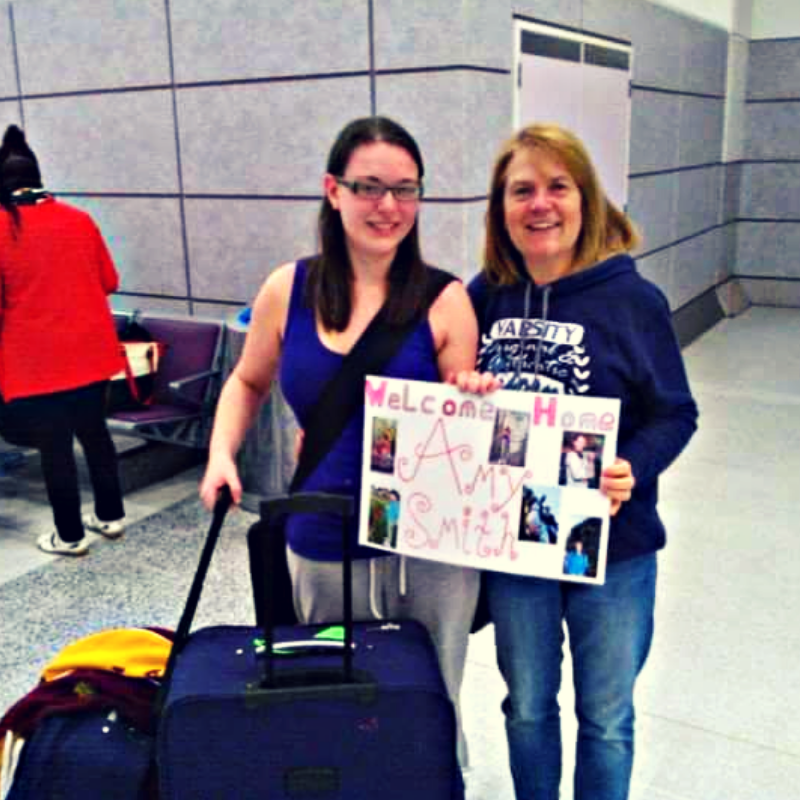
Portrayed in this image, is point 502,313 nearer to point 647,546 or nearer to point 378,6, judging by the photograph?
point 647,546

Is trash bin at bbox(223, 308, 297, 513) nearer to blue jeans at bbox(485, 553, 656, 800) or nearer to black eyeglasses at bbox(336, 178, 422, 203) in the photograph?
blue jeans at bbox(485, 553, 656, 800)

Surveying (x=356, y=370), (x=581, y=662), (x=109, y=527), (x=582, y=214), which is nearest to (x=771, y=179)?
(x=109, y=527)

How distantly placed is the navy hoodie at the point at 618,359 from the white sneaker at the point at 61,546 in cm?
234

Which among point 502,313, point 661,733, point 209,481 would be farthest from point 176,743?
point 661,733

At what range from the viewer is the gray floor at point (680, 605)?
83.8 inches

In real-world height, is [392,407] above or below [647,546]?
above

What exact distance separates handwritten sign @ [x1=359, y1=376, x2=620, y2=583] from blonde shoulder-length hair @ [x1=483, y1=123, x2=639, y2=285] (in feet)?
0.79

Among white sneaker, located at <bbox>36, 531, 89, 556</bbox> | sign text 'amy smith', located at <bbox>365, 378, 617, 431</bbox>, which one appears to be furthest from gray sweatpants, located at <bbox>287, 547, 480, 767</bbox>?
white sneaker, located at <bbox>36, 531, 89, 556</bbox>

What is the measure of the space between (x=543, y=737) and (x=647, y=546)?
40 centimetres

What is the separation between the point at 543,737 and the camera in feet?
5.22

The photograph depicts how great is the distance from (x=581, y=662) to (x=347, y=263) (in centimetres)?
74

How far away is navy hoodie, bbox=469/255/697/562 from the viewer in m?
1.38

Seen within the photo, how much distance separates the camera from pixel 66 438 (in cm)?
328

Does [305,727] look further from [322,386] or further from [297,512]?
[322,386]
